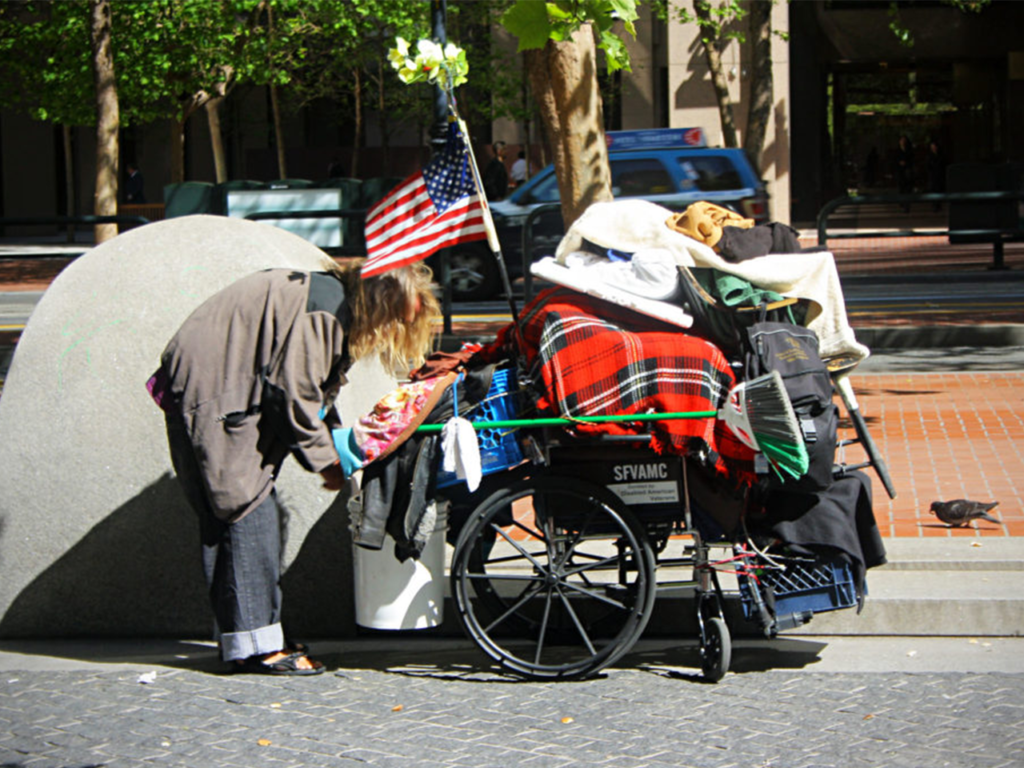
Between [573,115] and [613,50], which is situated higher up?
[573,115]

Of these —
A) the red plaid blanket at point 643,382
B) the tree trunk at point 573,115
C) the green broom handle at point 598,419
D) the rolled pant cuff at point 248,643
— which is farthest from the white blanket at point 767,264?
the tree trunk at point 573,115

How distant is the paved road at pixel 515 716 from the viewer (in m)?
4.12

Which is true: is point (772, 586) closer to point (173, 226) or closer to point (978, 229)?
point (173, 226)

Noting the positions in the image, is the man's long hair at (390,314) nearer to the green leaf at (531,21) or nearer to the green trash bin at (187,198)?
the green leaf at (531,21)

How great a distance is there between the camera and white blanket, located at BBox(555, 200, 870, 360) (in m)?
4.92

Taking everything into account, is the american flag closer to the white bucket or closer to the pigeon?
the white bucket

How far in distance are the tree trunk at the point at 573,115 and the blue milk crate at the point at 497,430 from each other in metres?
4.14

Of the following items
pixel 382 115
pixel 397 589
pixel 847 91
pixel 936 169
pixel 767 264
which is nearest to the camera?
pixel 767 264

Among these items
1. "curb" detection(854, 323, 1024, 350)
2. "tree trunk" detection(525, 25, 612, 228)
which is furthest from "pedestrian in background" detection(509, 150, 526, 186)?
"tree trunk" detection(525, 25, 612, 228)

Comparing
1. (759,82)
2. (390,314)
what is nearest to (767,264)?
(390,314)

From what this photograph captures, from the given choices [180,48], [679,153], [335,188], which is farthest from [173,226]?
[180,48]

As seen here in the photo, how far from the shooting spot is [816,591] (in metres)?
4.73

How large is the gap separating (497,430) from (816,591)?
1.25m

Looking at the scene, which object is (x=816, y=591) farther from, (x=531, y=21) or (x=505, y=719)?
(x=531, y=21)
